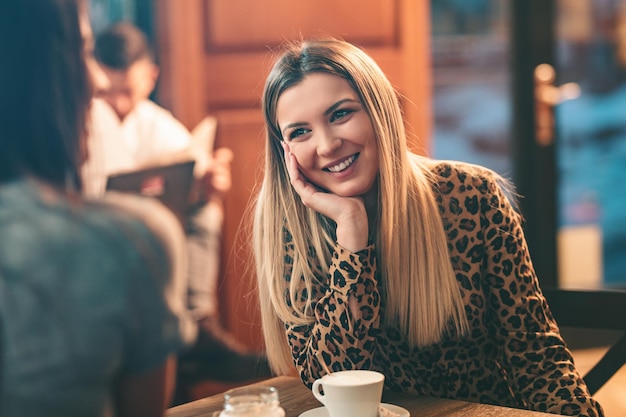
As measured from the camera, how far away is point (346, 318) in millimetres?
1281

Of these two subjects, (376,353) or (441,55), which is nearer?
(376,353)

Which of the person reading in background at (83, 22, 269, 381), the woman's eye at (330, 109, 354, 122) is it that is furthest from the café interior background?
the woman's eye at (330, 109, 354, 122)

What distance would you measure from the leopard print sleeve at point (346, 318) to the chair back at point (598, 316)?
1.44 ft

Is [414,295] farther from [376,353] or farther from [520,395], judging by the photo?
[520,395]

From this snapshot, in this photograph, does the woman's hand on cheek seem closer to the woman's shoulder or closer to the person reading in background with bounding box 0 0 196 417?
the woman's shoulder

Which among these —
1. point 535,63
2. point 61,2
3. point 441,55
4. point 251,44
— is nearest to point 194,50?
point 251,44

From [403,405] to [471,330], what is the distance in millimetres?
269

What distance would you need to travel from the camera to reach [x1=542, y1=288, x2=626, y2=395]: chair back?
1.48m

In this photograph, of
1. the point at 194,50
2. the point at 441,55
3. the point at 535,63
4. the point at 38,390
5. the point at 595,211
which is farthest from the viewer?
the point at 441,55

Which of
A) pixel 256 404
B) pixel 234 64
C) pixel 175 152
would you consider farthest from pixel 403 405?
pixel 234 64

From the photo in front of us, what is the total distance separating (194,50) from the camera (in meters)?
3.10

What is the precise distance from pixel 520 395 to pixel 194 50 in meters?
2.11

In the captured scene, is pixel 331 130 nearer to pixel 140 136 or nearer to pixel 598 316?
pixel 598 316

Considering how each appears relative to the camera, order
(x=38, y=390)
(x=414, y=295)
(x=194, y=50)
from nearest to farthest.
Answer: (x=38, y=390)
(x=414, y=295)
(x=194, y=50)
